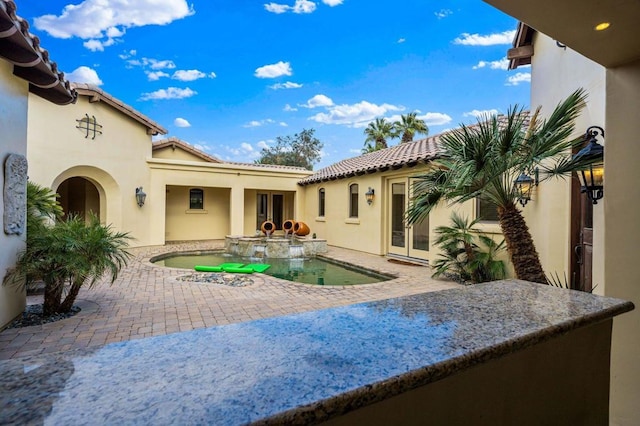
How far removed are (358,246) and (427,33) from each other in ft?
45.9

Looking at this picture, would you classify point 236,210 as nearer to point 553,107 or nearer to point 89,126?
point 89,126

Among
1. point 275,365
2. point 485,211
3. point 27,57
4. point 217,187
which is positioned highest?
point 27,57

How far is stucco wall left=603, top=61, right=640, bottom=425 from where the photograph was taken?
291 centimetres

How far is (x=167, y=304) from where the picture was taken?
6629 mm

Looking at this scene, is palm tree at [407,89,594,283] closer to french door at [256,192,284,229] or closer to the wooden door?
the wooden door

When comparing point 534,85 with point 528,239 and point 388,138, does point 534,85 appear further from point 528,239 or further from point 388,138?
point 388,138

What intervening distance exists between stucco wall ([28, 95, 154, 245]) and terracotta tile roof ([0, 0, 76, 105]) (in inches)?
296

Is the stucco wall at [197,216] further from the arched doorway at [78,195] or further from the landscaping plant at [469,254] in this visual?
the landscaping plant at [469,254]

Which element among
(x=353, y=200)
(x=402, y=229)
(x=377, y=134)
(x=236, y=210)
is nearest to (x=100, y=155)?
(x=236, y=210)

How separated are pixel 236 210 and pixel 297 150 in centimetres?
2229

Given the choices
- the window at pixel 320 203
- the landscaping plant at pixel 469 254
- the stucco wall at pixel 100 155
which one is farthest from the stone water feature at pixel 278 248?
the landscaping plant at pixel 469 254

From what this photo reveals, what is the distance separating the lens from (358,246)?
607 inches

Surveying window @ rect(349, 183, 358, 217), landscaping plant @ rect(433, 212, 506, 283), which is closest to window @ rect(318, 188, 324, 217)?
window @ rect(349, 183, 358, 217)

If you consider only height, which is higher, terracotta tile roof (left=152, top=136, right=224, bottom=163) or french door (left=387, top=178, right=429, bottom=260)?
terracotta tile roof (left=152, top=136, right=224, bottom=163)
